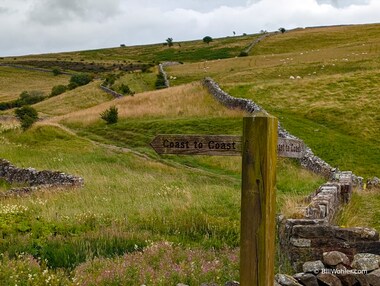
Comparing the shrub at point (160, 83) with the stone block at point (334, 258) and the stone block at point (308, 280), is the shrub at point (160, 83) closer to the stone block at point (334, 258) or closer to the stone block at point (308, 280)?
the stone block at point (334, 258)

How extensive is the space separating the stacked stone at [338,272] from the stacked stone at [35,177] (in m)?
10.6

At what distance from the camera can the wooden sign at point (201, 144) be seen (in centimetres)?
566

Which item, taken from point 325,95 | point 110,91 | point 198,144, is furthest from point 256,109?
point 110,91

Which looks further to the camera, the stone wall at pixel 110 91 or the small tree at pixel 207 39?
the small tree at pixel 207 39

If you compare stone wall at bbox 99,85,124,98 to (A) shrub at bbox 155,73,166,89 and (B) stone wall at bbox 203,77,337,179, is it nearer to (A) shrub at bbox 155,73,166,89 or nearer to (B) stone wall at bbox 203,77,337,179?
(A) shrub at bbox 155,73,166,89

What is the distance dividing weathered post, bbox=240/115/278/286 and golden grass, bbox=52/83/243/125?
2674cm

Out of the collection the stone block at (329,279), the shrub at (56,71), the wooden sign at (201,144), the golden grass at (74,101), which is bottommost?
the golden grass at (74,101)

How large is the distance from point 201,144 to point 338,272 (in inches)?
131

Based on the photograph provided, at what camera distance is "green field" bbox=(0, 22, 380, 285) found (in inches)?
334

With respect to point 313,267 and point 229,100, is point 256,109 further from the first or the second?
point 313,267

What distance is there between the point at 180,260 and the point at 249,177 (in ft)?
11.9

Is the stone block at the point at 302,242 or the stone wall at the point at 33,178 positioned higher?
the stone block at the point at 302,242

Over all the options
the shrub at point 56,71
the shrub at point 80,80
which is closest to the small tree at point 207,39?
the shrub at point 56,71

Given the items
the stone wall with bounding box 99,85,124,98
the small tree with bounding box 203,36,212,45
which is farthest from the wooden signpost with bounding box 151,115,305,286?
the small tree with bounding box 203,36,212,45
